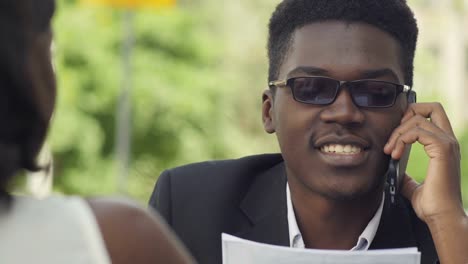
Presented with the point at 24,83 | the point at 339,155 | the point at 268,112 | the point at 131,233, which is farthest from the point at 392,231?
the point at 24,83

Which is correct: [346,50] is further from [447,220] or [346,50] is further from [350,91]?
[447,220]

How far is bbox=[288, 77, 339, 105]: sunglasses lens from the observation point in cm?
324

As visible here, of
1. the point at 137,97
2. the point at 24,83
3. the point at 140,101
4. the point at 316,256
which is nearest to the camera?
the point at 24,83

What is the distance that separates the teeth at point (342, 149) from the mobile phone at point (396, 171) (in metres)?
0.11

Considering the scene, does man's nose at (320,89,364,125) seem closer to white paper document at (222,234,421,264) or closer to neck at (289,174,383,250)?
neck at (289,174,383,250)

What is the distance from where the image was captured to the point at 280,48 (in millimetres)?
3479

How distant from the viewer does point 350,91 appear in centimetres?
323

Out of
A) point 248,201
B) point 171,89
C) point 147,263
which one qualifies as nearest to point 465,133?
point 171,89

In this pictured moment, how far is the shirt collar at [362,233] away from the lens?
11.0 ft

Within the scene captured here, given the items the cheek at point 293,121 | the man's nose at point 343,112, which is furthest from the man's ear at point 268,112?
the man's nose at point 343,112

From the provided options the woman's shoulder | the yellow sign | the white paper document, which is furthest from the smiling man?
the yellow sign

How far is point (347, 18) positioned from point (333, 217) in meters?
0.57

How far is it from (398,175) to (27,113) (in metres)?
1.84

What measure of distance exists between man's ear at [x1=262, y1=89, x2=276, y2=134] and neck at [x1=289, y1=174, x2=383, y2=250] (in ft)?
0.69
